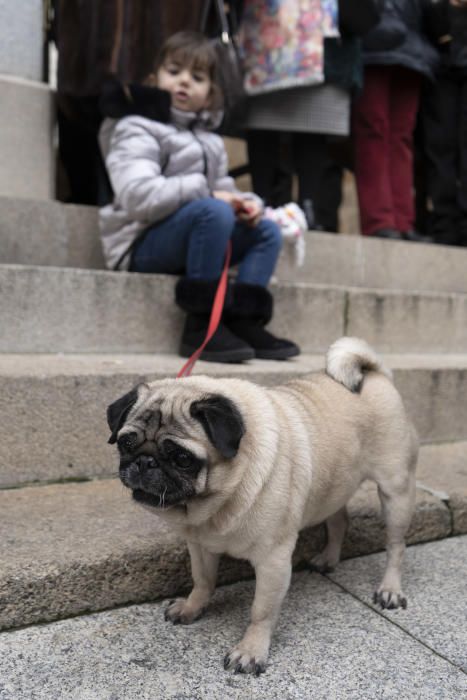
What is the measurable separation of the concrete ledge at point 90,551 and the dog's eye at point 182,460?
517mm

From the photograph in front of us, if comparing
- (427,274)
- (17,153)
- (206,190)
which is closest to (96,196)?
(17,153)

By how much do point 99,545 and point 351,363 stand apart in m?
1.07

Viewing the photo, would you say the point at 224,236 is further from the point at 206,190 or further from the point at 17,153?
the point at 17,153

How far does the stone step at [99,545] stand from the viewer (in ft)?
6.10

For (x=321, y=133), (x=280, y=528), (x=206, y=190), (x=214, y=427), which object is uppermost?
(x=321, y=133)

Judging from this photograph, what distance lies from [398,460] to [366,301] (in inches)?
77.8

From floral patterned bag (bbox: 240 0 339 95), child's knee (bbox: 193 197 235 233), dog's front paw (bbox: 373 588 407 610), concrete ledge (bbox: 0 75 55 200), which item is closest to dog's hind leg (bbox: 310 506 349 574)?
dog's front paw (bbox: 373 588 407 610)

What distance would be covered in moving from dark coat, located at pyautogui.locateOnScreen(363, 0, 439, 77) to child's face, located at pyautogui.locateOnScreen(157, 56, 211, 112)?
66.3 inches

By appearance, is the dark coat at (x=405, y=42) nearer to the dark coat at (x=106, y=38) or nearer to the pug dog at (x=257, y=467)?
the dark coat at (x=106, y=38)

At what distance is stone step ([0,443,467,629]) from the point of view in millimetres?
1860

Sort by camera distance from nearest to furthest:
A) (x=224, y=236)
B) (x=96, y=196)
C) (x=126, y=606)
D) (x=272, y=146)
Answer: (x=126, y=606) → (x=224, y=236) → (x=96, y=196) → (x=272, y=146)

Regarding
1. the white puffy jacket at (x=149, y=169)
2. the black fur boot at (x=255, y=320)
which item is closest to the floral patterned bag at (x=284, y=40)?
the white puffy jacket at (x=149, y=169)

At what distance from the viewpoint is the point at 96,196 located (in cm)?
447

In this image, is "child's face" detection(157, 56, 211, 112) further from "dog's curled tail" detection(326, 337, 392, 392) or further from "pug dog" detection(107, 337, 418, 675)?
"pug dog" detection(107, 337, 418, 675)
